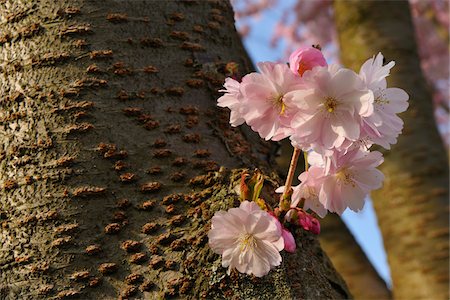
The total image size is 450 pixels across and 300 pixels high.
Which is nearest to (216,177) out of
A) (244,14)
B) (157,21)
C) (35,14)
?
(157,21)

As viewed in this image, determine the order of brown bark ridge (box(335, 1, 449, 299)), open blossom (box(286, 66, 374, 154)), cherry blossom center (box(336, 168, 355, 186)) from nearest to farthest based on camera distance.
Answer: open blossom (box(286, 66, 374, 154)), cherry blossom center (box(336, 168, 355, 186)), brown bark ridge (box(335, 1, 449, 299))

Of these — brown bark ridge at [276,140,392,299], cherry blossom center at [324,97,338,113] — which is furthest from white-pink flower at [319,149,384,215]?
brown bark ridge at [276,140,392,299]

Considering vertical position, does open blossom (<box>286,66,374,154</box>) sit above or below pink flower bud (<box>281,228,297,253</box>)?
above

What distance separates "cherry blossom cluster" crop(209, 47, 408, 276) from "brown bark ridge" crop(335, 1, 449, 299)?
1659mm

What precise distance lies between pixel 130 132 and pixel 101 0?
11.5 inches

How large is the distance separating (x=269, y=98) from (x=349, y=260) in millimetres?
1872

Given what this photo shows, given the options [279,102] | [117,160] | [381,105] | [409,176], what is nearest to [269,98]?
[279,102]

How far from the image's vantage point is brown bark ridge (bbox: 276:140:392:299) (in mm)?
2516

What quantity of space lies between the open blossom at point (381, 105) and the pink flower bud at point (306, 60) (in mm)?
63

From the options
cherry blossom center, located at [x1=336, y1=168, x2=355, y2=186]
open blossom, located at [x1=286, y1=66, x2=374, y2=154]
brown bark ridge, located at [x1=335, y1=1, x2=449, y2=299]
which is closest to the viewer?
open blossom, located at [x1=286, y1=66, x2=374, y2=154]

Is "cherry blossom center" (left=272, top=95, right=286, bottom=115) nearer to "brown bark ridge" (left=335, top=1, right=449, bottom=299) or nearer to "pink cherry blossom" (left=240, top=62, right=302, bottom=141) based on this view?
"pink cherry blossom" (left=240, top=62, right=302, bottom=141)

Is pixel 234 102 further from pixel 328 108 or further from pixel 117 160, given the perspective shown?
pixel 117 160

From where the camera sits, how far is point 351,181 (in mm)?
918

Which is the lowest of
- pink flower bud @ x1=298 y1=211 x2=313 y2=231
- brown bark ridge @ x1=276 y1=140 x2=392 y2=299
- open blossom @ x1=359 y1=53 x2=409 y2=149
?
brown bark ridge @ x1=276 y1=140 x2=392 y2=299
